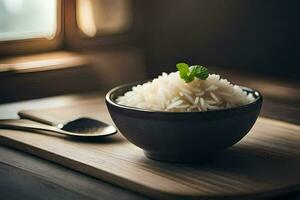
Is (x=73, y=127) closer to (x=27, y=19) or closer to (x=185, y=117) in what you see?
(x=185, y=117)

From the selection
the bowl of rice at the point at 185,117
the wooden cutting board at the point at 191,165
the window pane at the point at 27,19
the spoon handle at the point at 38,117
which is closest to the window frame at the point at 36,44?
the window pane at the point at 27,19

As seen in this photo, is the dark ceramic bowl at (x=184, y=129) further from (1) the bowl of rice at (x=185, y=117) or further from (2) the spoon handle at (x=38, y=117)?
(2) the spoon handle at (x=38, y=117)

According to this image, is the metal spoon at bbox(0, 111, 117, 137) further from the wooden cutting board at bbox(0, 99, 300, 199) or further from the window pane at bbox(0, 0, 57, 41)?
the window pane at bbox(0, 0, 57, 41)

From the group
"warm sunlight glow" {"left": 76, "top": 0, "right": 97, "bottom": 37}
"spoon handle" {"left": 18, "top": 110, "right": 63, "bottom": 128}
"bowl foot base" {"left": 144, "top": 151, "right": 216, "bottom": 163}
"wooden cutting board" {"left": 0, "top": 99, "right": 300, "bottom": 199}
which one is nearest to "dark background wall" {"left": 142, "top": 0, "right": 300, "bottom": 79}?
"warm sunlight glow" {"left": 76, "top": 0, "right": 97, "bottom": 37}

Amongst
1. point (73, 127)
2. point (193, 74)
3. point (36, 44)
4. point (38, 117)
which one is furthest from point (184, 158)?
point (36, 44)

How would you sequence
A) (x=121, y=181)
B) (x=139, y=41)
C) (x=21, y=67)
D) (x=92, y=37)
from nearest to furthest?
(x=121, y=181) → (x=21, y=67) → (x=92, y=37) → (x=139, y=41)

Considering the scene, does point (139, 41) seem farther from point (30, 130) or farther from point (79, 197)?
point (79, 197)

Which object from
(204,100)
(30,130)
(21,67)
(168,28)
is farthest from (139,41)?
(204,100)
